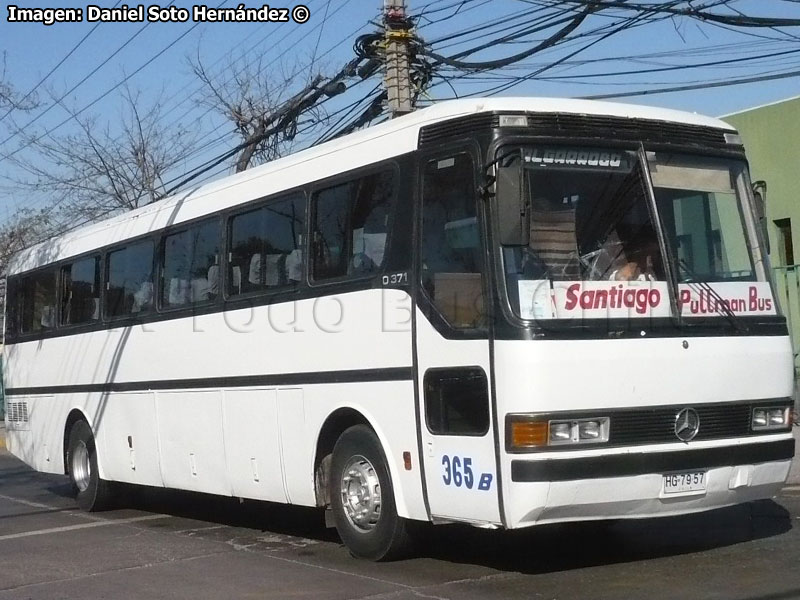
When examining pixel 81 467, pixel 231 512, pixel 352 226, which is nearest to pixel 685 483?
pixel 352 226

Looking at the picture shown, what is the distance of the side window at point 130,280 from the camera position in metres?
13.2

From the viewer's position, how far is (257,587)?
8812 millimetres

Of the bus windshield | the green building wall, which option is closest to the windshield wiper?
the bus windshield

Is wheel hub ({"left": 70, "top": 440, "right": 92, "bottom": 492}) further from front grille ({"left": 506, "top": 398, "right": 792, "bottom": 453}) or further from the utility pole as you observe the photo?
front grille ({"left": 506, "top": 398, "right": 792, "bottom": 453})

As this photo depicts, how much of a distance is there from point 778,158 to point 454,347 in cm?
1328

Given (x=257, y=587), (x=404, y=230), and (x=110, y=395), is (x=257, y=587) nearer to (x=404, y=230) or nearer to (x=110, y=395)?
(x=404, y=230)

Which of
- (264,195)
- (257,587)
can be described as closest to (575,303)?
(257,587)

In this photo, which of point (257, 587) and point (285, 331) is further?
point (285, 331)

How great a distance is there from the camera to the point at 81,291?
48.8ft

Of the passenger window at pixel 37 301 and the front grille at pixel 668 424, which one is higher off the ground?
the passenger window at pixel 37 301

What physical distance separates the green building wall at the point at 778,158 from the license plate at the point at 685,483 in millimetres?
11698

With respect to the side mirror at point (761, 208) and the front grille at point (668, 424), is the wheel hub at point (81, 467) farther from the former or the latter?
the side mirror at point (761, 208)

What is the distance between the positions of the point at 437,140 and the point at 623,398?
222 centimetres

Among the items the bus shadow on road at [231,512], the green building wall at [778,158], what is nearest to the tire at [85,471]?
the bus shadow on road at [231,512]
